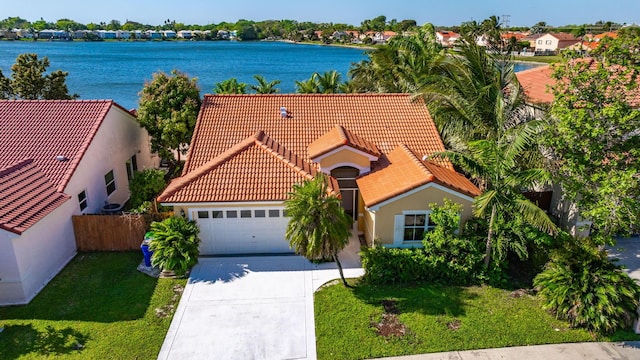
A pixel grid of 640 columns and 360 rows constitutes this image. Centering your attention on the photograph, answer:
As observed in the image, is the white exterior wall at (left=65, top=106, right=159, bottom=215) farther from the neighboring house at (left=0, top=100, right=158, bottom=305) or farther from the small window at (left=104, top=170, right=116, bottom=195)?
the small window at (left=104, top=170, right=116, bottom=195)

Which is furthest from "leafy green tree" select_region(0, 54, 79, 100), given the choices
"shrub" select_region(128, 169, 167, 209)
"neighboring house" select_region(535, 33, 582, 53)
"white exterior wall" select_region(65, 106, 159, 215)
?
"neighboring house" select_region(535, 33, 582, 53)

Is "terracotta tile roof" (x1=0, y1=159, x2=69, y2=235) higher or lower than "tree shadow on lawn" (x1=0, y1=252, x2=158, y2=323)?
higher

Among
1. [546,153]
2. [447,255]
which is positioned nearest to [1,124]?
[447,255]

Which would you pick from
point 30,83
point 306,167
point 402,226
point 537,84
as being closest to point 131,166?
point 306,167

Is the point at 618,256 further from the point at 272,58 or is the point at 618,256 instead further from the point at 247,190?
the point at 272,58

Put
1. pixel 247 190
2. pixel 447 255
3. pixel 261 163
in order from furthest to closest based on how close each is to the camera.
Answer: pixel 261 163 < pixel 247 190 < pixel 447 255

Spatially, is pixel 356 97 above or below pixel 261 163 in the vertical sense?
above
